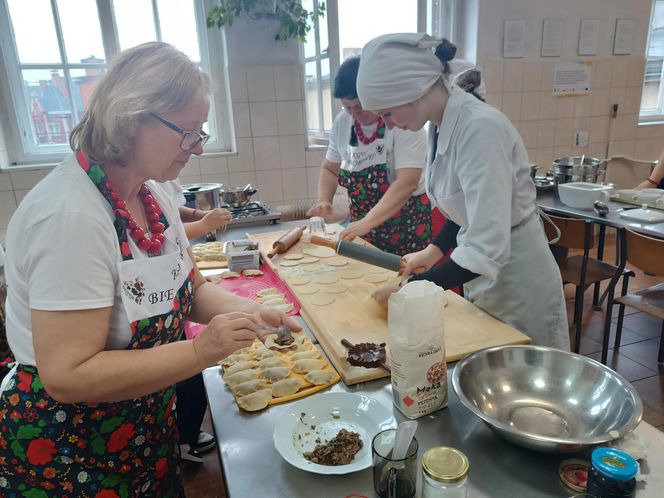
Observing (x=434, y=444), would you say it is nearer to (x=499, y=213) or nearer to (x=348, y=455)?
(x=348, y=455)

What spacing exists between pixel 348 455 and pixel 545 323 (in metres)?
0.91

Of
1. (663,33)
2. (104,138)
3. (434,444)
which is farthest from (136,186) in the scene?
(663,33)

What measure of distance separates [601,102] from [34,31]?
16.2 ft

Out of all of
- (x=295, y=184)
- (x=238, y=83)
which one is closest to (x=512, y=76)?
(x=295, y=184)

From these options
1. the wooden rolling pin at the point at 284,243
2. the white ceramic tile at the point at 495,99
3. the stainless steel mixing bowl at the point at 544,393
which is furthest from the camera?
the white ceramic tile at the point at 495,99

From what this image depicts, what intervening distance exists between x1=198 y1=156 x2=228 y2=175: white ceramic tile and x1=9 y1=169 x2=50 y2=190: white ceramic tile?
42.4 inches

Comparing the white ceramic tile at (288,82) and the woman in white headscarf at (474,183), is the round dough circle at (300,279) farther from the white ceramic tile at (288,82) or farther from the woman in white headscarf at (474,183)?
the white ceramic tile at (288,82)

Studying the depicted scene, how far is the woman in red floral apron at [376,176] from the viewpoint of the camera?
210cm

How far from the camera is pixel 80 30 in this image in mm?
3244

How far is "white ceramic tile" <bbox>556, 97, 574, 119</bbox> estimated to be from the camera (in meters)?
4.45

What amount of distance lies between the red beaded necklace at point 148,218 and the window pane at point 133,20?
2.72 m

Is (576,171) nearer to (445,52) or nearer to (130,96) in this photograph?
(445,52)

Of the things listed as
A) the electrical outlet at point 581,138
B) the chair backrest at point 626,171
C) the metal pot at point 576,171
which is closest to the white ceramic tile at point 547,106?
the electrical outlet at point 581,138

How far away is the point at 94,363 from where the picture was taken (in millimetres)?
787
